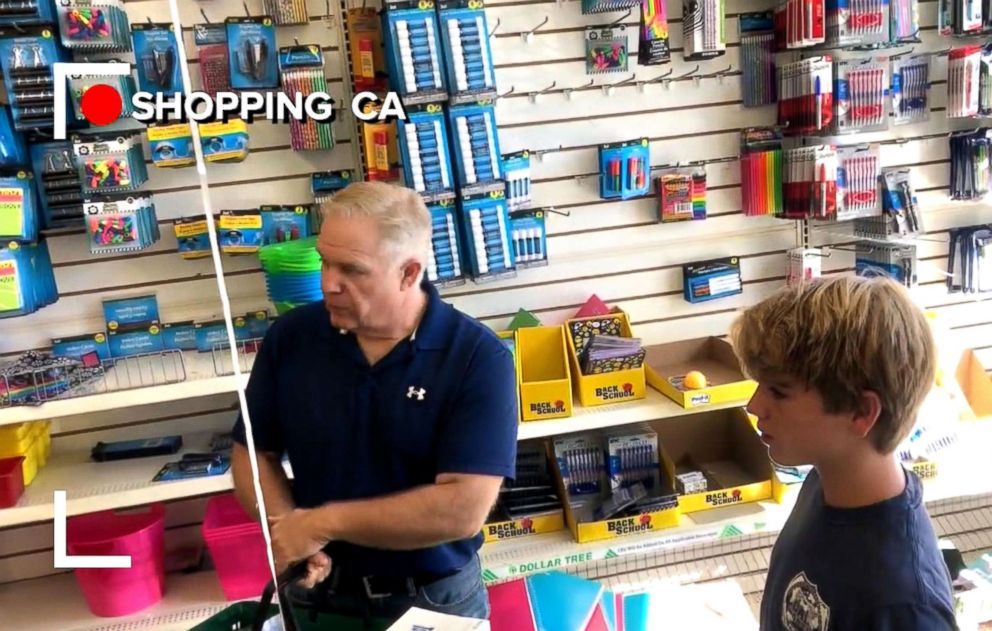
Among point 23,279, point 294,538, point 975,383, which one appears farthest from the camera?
point 975,383

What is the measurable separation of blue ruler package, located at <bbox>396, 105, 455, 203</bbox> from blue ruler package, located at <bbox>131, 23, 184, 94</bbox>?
710 mm

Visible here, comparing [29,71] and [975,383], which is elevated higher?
[29,71]

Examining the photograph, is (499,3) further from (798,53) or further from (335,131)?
(798,53)

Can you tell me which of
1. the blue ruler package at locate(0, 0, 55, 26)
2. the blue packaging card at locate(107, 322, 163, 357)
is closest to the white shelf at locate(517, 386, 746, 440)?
the blue packaging card at locate(107, 322, 163, 357)

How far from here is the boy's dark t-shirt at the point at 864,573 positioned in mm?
1089

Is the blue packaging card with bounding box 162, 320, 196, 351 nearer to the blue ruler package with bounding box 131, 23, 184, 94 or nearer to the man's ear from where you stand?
the blue ruler package with bounding box 131, 23, 184, 94

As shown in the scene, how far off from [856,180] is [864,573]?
7.06ft

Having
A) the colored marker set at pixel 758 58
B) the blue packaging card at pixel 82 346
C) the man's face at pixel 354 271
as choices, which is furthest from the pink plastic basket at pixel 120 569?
the colored marker set at pixel 758 58

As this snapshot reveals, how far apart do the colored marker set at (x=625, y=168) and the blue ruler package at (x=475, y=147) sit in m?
0.49

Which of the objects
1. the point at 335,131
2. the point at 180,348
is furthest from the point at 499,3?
the point at 180,348

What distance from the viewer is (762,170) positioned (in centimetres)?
296

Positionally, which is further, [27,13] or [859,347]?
[27,13]

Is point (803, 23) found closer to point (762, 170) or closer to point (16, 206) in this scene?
point (762, 170)

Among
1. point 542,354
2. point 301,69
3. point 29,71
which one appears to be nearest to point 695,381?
point 542,354
